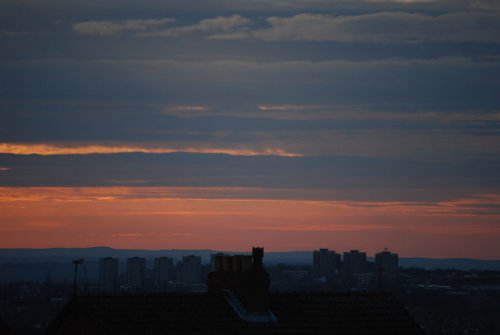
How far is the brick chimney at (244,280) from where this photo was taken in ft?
139

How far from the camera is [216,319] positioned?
40.7 m

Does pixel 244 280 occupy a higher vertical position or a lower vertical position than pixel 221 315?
higher

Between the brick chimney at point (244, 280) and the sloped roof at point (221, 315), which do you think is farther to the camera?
the brick chimney at point (244, 280)

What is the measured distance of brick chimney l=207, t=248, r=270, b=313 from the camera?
139ft

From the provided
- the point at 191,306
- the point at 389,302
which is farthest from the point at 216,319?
the point at 389,302

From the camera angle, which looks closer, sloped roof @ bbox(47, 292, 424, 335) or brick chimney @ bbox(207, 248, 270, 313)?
sloped roof @ bbox(47, 292, 424, 335)

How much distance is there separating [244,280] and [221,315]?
75.6 inches

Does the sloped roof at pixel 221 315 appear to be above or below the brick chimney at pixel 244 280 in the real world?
below

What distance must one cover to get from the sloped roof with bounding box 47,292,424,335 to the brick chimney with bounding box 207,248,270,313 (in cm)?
51

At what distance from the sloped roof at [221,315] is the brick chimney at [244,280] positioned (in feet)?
1.69

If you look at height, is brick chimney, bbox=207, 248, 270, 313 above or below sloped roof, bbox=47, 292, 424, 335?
above

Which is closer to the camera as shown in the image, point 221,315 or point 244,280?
point 221,315

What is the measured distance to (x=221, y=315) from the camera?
41125mm

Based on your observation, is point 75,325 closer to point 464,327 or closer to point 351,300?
point 351,300
